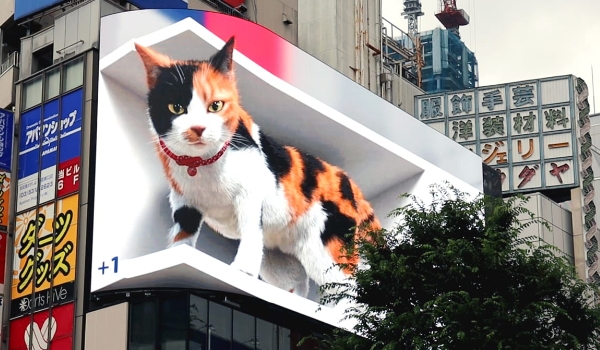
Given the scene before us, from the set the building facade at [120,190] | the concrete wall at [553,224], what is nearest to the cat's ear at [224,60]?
the building facade at [120,190]

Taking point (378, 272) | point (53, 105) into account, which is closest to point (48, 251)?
point (53, 105)

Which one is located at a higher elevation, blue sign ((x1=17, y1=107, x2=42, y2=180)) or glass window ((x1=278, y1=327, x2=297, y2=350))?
blue sign ((x1=17, y1=107, x2=42, y2=180))

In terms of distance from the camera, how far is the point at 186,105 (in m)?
47.9

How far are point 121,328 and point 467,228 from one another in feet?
48.3

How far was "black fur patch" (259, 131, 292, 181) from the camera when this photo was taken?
165ft

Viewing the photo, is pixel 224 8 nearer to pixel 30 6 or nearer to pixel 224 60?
pixel 30 6

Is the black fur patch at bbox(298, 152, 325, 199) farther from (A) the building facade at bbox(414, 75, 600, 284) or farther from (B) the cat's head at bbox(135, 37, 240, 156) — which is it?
(A) the building facade at bbox(414, 75, 600, 284)

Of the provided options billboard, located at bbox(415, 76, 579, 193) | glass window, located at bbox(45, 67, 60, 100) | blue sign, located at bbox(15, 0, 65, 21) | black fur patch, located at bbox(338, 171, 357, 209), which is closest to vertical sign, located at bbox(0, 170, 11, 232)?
glass window, located at bbox(45, 67, 60, 100)

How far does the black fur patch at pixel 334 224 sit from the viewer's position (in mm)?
52862

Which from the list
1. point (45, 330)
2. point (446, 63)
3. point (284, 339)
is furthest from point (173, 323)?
point (446, 63)

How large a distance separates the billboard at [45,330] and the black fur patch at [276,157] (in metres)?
10.1

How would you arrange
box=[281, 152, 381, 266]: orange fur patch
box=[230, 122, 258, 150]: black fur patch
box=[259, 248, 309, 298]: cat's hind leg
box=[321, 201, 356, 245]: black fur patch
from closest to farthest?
box=[230, 122, 258, 150]: black fur patch
box=[259, 248, 309, 298]: cat's hind leg
box=[281, 152, 381, 266]: orange fur patch
box=[321, 201, 356, 245]: black fur patch

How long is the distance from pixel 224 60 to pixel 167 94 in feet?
10.1

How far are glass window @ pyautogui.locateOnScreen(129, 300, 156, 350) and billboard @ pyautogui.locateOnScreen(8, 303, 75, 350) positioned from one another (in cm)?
240
